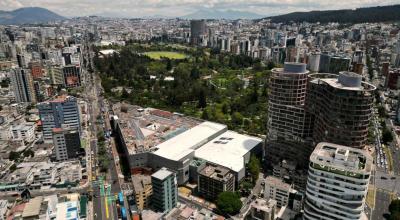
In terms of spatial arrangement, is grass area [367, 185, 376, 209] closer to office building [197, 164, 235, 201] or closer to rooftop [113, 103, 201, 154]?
office building [197, 164, 235, 201]

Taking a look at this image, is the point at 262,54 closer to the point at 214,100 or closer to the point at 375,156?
the point at 214,100

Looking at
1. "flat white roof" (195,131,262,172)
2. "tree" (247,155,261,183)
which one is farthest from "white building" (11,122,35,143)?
"tree" (247,155,261,183)

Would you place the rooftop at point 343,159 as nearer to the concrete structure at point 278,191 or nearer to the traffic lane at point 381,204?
the concrete structure at point 278,191

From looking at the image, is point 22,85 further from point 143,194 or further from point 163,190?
point 163,190

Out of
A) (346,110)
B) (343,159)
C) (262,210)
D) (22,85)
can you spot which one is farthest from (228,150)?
(22,85)

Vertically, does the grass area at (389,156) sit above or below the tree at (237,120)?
below

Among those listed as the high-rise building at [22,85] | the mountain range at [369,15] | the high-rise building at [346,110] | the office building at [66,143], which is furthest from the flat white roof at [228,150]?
the mountain range at [369,15]

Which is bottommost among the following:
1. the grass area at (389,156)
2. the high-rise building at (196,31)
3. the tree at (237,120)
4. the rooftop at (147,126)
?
the grass area at (389,156)
